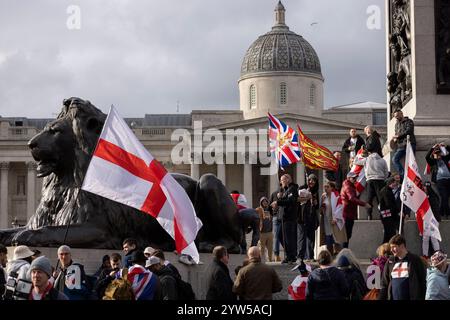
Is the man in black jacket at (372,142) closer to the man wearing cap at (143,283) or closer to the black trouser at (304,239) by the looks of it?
the black trouser at (304,239)

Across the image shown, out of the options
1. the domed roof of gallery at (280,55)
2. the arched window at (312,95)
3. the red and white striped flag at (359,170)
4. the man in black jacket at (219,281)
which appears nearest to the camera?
the man in black jacket at (219,281)

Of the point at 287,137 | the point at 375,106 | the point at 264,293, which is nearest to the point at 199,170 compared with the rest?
the point at 375,106

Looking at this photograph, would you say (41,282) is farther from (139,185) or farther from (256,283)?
(139,185)

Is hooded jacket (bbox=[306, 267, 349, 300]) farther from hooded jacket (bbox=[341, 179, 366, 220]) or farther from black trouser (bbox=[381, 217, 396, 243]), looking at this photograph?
hooded jacket (bbox=[341, 179, 366, 220])

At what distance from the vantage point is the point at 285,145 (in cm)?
2411

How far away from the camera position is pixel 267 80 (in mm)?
99812

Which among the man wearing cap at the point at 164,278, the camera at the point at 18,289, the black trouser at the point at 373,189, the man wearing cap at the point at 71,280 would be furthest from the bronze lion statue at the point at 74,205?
the black trouser at the point at 373,189

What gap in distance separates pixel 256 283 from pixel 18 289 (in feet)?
8.68

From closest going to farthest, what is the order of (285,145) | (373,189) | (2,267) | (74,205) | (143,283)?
(143,283) < (2,267) < (74,205) < (373,189) < (285,145)

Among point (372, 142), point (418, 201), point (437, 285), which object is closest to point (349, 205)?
point (372, 142)

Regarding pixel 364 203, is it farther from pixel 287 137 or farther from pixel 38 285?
pixel 38 285

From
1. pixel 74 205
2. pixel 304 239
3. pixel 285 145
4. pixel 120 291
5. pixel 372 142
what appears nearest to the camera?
pixel 120 291

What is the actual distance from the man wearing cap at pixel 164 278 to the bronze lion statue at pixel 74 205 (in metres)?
1.98

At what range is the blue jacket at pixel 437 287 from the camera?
11.3 metres
